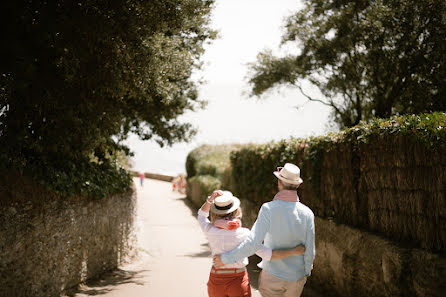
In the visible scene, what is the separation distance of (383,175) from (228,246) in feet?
10.7

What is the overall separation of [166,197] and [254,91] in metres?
13.7

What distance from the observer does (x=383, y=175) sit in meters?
6.29

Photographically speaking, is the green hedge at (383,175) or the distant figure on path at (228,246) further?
the green hedge at (383,175)

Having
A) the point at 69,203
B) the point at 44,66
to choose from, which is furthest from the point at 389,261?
the point at 44,66

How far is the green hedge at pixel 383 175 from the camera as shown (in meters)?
5.19

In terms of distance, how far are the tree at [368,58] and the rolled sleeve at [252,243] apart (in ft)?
43.8

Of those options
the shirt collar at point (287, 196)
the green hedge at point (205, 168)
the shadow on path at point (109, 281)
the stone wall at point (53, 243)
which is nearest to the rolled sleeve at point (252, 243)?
the shirt collar at point (287, 196)

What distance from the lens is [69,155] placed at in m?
8.12

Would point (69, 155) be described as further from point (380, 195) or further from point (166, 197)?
point (166, 197)

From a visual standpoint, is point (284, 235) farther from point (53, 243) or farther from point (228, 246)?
point (53, 243)

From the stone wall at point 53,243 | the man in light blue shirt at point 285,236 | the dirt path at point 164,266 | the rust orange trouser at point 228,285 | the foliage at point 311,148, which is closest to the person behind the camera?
the man in light blue shirt at point 285,236

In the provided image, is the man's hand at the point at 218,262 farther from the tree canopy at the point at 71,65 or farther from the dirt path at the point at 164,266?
the dirt path at the point at 164,266

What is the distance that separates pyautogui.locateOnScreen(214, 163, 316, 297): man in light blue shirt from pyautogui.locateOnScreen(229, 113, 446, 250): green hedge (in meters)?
2.06

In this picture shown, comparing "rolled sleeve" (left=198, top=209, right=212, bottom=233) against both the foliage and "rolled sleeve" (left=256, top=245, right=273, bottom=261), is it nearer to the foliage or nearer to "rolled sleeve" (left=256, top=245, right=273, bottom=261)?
"rolled sleeve" (left=256, top=245, right=273, bottom=261)
